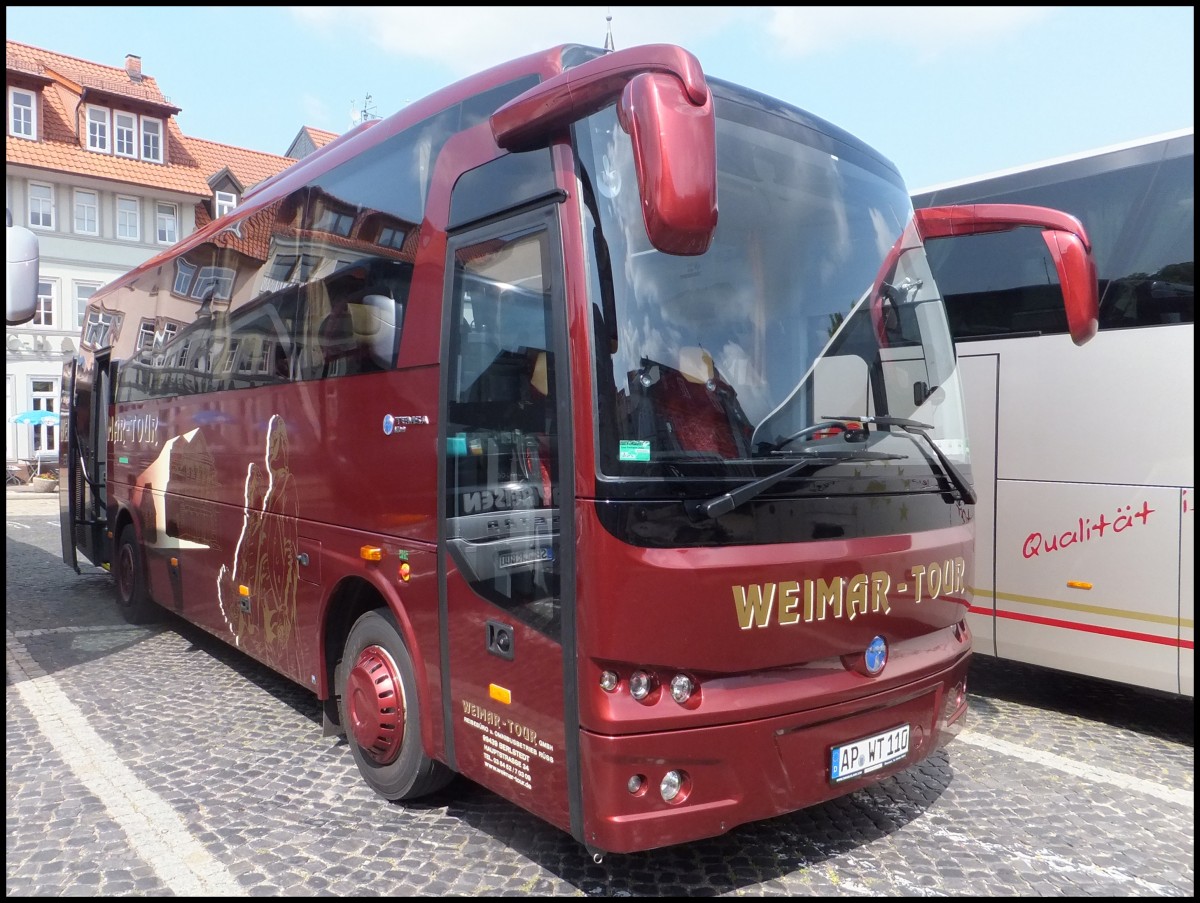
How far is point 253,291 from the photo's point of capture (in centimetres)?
627

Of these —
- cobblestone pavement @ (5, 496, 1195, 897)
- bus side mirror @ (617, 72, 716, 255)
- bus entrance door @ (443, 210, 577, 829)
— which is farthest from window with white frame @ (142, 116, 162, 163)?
bus side mirror @ (617, 72, 716, 255)

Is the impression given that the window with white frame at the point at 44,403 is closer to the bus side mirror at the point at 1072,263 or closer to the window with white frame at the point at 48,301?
the window with white frame at the point at 48,301

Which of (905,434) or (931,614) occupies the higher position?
(905,434)

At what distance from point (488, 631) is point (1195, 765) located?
4385mm

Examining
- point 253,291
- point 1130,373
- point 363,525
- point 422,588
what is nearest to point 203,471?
point 253,291

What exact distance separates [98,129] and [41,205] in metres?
3.85

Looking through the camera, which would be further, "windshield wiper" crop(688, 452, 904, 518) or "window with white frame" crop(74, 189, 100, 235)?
"window with white frame" crop(74, 189, 100, 235)

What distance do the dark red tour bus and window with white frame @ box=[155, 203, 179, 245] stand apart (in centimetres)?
3576

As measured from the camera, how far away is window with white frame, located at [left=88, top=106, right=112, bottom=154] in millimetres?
35094

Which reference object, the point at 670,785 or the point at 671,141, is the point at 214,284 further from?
the point at 670,785

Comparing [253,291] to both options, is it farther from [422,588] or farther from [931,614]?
[931,614]

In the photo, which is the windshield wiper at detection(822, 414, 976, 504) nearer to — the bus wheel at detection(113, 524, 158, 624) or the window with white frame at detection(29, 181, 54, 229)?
the bus wheel at detection(113, 524, 158, 624)

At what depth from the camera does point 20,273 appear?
5035mm

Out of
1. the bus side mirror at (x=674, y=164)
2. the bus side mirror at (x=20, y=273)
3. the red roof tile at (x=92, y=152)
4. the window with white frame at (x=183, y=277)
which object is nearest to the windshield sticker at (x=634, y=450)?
the bus side mirror at (x=674, y=164)
